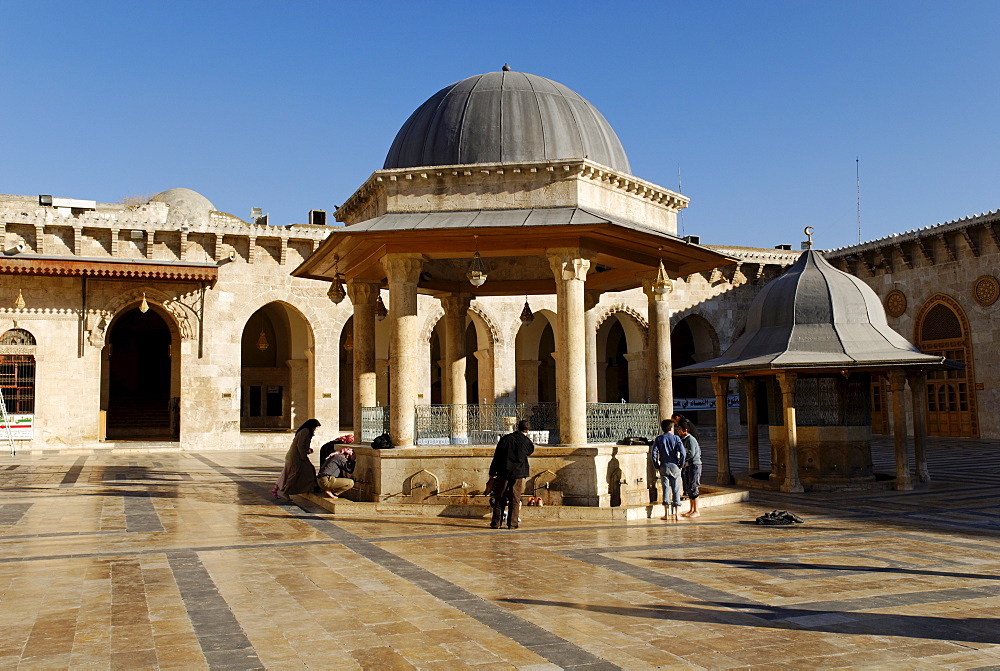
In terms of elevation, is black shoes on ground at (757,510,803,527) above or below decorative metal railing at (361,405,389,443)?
below

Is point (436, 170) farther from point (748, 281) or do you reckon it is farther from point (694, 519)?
point (748, 281)

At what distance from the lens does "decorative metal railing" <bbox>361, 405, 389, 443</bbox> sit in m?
10.9

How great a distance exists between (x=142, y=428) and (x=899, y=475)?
81.1 ft

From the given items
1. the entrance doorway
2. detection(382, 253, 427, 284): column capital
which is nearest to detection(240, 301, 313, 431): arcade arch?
the entrance doorway

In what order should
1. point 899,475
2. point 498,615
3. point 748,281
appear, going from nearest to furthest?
point 498,615
point 899,475
point 748,281

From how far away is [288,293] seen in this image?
80.3 ft

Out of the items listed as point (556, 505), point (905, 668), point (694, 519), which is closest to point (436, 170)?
point (556, 505)

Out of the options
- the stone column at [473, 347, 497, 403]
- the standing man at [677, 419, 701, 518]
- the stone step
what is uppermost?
the stone column at [473, 347, 497, 403]

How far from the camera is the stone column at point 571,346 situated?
9.91m

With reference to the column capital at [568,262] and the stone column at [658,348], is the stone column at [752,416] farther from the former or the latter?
the column capital at [568,262]

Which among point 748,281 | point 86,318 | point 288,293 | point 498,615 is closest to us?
point 498,615

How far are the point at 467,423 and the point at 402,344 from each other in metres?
1.29

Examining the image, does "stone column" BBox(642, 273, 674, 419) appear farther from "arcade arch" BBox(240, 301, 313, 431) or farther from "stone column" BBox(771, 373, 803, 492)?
"arcade arch" BBox(240, 301, 313, 431)

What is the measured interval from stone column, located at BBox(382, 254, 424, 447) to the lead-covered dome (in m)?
1.49
